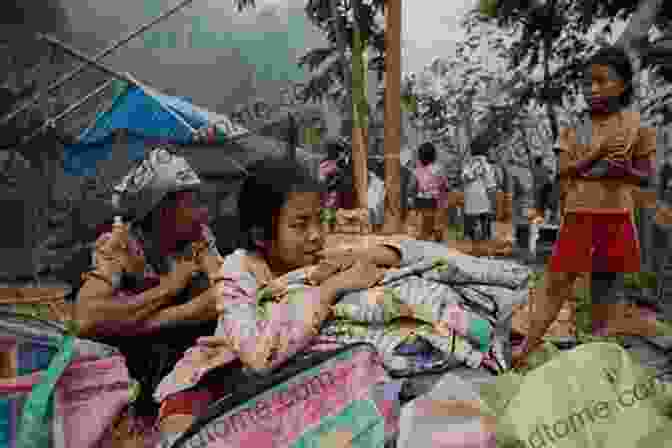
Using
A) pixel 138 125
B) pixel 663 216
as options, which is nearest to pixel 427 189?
pixel 663 216

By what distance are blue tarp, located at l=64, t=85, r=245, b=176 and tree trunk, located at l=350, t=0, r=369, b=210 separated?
1.67 m

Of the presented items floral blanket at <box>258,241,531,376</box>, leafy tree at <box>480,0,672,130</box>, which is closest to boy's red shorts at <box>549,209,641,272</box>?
floral blanket at <box>258,241,531,376</box>

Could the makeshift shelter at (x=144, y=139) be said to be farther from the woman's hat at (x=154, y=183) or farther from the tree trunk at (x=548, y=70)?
the tree trunk at (x=548, y=70)

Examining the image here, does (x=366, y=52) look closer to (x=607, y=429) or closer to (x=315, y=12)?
(x=315, y=12)

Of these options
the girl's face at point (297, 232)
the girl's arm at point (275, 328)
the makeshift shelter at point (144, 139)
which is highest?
the makeshift shelter at point (144, 139)

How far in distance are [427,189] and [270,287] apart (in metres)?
6.31

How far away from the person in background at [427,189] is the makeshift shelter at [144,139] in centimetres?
289

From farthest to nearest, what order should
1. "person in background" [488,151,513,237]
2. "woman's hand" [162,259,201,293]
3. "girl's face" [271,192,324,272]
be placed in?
"person in background" [488,151,513,237]
"woman's hand" [162,259,201,293]
"girl's face" [271,192,324,272]

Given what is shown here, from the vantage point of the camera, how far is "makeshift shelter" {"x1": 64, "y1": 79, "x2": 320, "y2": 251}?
468cm

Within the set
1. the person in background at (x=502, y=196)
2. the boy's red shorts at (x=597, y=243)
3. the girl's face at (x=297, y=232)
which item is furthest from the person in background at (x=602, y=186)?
the person in background at (x=502, y=196)

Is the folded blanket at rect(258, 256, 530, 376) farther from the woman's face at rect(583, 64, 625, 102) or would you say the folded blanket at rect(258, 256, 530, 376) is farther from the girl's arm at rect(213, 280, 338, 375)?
the woman's face at rect(583, 64, 625, 102)

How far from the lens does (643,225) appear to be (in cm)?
423

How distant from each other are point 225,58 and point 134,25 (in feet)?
2.36

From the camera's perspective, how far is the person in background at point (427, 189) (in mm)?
7207
